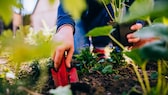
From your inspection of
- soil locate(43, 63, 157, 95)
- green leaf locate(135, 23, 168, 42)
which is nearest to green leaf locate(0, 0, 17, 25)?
green leaf locate(135, 23, 168, 42)

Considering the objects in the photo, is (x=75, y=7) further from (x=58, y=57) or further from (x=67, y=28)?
(x=67, y=28)

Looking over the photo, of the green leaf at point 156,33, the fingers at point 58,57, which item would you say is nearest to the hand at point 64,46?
the fingers at point 58,57

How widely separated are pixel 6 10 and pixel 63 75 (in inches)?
21.0

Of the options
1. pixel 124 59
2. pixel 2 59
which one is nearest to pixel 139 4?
pixel 124 59

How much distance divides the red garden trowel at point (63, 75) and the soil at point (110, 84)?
27mm

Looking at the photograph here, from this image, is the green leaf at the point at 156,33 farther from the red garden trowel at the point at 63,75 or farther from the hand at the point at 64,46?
the red garden trowel at the point at 63,75

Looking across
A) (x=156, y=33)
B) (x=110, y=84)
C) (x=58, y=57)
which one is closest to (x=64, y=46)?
(x=58, y=57)

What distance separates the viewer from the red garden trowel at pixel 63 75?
37.3 inches

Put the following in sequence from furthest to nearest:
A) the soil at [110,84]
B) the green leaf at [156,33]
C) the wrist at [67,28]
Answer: the wrist at [67,28] → the soil at [110,84] → the green leaf at [156,33]

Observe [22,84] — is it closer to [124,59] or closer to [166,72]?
[166,72]

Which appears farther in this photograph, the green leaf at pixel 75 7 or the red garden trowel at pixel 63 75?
the red garden trowel at pixel 63 75

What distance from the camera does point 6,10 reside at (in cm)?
45

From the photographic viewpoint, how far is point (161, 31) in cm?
54

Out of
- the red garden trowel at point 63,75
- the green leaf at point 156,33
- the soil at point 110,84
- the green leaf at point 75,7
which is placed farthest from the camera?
the red garden trowel at point 63,75
